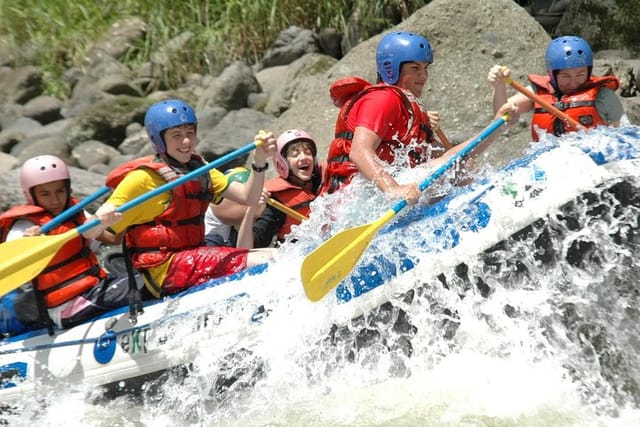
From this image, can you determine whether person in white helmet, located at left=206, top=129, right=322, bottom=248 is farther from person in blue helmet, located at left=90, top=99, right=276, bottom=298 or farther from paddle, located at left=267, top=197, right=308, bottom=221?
person in blue helmet, located at left=90, top=99, right=276, bottom=298

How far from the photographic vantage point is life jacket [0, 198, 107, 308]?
5.25m

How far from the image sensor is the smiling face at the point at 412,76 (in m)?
5.24

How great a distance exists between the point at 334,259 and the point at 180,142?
4.02ft

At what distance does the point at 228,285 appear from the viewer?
5121 millimetres

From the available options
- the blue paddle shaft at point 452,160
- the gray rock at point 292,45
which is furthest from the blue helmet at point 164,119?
the gray rock at point 292,45

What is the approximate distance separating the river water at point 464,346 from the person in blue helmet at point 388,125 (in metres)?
0.25

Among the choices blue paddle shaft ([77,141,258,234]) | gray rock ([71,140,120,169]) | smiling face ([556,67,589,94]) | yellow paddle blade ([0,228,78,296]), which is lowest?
gray rock ([71,140,120,169])

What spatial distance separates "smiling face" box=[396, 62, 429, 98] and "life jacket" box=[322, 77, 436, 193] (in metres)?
0.08

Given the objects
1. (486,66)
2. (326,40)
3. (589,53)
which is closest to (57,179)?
(589,53)

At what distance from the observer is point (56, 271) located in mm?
5258

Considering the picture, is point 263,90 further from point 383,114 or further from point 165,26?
point 383,114

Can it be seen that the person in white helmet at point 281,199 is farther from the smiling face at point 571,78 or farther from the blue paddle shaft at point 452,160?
the smiling face at point 571,78

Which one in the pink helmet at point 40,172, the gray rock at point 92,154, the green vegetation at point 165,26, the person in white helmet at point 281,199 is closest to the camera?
the pink helmet at point 40,172

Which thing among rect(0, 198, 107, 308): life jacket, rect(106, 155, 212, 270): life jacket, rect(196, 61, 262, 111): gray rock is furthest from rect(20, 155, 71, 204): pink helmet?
rect(196, 61, 262, 111): gray rock
